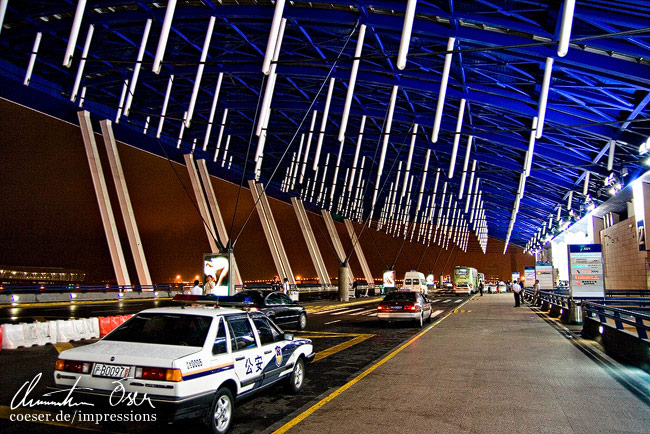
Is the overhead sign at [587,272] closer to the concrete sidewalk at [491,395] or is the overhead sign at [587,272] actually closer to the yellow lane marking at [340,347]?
the concrete sidewalk at [491,395]

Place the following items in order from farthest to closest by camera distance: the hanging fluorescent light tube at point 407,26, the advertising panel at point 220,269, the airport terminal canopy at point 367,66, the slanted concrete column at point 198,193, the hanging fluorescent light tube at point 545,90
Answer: the slanted concrete column at point 198,193 < the advertising panel at point 220,269 < the hanging fluorescent light tube at point 545,90 < the airport terminal canopy at point 367,66 < the hanging fluorescent light tube at point 407,26

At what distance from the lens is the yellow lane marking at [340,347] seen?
1214 centimetres

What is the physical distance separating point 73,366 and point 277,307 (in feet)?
38.9

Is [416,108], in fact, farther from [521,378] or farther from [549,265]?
[521,378]

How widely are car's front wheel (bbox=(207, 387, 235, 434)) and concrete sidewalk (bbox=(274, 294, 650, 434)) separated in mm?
901

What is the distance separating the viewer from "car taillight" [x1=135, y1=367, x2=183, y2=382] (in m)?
5.04

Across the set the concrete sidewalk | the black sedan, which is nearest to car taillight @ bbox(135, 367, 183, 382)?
the concrete sidewalk

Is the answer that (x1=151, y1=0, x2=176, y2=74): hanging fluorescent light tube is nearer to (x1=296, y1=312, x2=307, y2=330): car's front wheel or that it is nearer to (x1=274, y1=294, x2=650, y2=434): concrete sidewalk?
(x1=296, y1=312, x2=307, y2=330): car's front wheel

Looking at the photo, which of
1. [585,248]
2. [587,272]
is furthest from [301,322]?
[585,248]

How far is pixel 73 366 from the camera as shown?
17.6 feet

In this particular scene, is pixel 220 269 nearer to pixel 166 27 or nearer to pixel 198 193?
pixel 166 27

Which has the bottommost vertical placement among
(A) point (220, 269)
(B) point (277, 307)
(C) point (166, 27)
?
(B) point (277, 307)

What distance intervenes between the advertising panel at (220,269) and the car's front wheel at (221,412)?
1620cm

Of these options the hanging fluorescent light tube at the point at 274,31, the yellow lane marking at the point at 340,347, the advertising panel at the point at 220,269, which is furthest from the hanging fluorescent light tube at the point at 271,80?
the yellow lane marking at the point at 340,347
